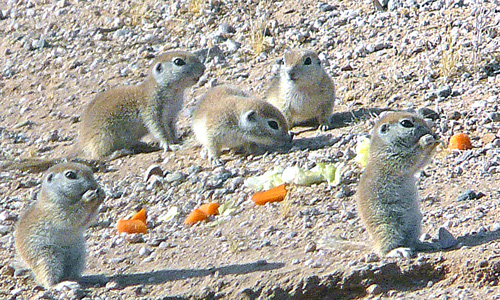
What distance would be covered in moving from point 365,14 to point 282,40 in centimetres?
107

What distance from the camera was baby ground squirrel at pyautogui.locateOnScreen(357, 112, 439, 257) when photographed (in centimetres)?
611

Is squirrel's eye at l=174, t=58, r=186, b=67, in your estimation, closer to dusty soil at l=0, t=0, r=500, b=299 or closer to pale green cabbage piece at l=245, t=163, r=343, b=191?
dusty soil at l=0, t=0, r=500, b=299

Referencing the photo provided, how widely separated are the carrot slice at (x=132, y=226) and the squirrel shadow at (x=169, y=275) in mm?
823

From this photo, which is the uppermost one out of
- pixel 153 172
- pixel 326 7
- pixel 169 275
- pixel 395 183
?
pixel 395 183

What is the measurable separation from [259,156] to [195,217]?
58.6 inches

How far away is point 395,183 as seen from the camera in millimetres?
6129

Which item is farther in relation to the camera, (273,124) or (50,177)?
(273,124)

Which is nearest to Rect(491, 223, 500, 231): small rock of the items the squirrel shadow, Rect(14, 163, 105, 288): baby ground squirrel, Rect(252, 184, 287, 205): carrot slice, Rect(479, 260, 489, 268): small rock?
Rect(479, 260, 489, 268): small rock

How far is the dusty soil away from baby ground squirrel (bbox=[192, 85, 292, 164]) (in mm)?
191

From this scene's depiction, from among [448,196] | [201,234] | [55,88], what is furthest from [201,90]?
[448,196]

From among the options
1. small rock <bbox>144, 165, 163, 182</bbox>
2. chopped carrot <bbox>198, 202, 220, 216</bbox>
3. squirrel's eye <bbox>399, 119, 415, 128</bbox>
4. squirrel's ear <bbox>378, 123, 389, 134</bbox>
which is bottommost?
small rock <bbox>144, 165, 163, 182</bbox>

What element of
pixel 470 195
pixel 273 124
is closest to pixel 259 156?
pixel 273 124

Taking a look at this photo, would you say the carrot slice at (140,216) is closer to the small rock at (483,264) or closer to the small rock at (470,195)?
the small rock at (470,195)

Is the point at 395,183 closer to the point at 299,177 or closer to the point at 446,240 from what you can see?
the point at 446,240
